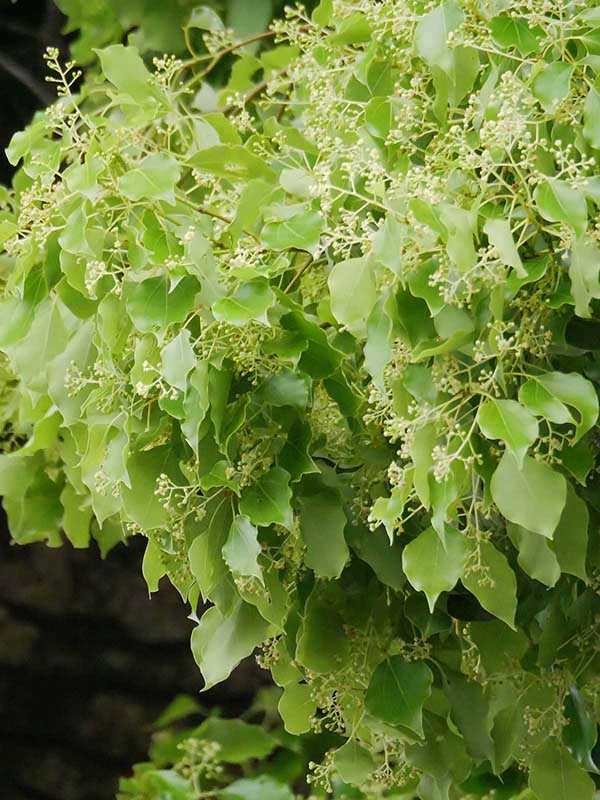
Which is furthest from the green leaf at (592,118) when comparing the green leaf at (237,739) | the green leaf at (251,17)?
the green leaf at (237,739)

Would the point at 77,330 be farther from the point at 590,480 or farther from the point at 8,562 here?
the point at 8,562

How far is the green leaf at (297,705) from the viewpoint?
83 centimetres

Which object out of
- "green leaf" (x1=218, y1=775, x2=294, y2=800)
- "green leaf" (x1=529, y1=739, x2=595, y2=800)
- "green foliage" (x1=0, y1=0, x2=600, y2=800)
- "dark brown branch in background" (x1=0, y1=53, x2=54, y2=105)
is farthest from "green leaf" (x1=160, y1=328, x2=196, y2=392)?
"dark brown branch in background" (x1=0, y1=53, x2=54, y2=105)

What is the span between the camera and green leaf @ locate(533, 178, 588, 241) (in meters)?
0.59

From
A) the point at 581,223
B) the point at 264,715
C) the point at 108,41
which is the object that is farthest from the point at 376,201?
the point at 264,715

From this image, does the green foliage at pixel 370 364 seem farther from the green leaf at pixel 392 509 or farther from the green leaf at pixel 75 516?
the green leaf at pixel 75 516

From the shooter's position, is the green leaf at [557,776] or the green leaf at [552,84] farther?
the green leaf at [557,776]

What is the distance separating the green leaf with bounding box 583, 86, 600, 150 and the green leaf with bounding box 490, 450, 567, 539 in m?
0.16

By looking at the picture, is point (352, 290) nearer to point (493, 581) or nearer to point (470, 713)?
point (493, 581)

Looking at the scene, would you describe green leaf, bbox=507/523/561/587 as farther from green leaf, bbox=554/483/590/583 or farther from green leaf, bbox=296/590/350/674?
green leaf, bbox=296/590/350/674

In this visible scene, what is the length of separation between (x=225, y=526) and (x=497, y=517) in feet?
0.55

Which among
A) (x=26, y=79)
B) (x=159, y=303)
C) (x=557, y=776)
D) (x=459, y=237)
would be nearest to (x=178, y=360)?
(x=159, y=303)

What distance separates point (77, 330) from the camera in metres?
0.78

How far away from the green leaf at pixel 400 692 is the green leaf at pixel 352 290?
0.24 meters
